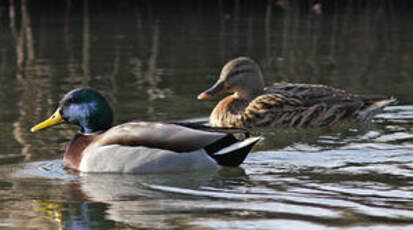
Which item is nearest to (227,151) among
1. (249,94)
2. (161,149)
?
(161,149)

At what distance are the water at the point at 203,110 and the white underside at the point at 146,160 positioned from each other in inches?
3.9

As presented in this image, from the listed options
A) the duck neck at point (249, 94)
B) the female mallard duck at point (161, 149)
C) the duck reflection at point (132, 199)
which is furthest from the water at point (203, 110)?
the duck neck at point (249, 94)

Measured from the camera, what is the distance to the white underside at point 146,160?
7938 millimetres

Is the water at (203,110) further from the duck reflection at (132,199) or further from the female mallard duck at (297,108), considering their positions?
the female mallard duck at (297,108)

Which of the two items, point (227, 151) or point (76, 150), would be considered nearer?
point (227, 151)

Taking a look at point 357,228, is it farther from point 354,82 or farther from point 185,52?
point 185,52

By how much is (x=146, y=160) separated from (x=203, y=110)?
3.53 meters

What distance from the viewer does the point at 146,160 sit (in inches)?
312

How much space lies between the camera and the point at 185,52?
1686cm

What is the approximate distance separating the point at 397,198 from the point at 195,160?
6.26 feet

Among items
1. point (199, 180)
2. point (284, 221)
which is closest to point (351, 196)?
point (284, 221)

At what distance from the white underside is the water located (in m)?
0.10

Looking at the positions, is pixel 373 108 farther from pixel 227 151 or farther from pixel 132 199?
pixel 132 199

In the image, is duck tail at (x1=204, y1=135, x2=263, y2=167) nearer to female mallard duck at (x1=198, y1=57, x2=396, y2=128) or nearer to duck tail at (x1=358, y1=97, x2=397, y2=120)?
female mallard duck at (x1=198, y1=57, x2=396, y2=128)
